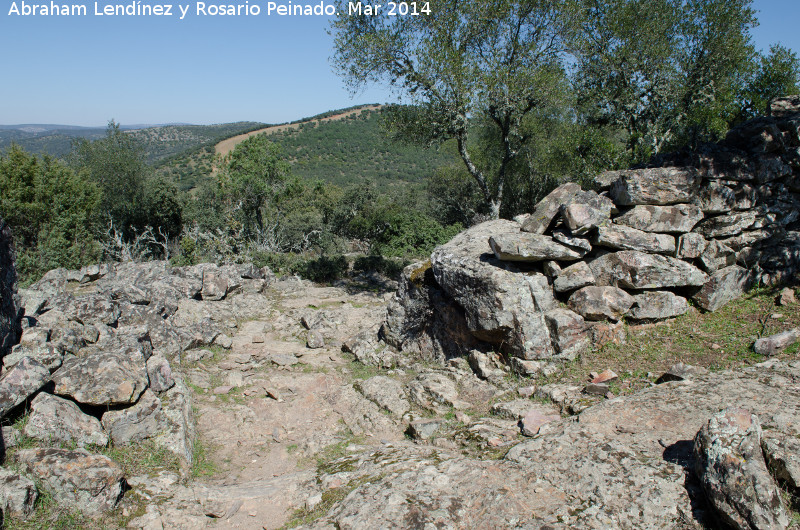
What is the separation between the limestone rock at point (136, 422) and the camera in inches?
241

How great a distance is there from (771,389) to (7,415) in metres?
8.89

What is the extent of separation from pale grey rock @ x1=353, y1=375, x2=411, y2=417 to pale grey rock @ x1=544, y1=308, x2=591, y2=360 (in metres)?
2.65

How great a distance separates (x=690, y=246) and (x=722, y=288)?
2.91 ft

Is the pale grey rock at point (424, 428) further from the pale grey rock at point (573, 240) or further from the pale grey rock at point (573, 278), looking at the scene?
the pale grey rock at point (573, 240)

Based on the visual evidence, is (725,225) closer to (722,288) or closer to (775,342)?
(722,288)

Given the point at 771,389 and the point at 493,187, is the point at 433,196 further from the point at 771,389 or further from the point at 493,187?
the point at 771,389

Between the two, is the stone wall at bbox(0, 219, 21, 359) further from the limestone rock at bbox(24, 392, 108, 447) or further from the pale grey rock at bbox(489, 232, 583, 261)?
the pale grey rock at bbox(489, 232, 583, 261)

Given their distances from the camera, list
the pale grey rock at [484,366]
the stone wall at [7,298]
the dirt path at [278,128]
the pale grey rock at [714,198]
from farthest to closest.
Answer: the dirt path at [278,128] → the pale grey rock at [714,198] → the pale grey rock at [484,366] → the stone wall at [7,298]

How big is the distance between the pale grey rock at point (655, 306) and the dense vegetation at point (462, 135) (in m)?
6.98

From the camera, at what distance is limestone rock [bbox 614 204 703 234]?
8703mm

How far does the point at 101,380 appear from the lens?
20.8 ft

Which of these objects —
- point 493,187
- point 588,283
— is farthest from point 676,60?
point 588,283

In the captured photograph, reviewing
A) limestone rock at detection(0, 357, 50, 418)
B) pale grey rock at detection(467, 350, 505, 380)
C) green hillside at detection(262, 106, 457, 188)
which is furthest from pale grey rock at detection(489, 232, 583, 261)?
green hillside at detection(262, 106, 457, 188)

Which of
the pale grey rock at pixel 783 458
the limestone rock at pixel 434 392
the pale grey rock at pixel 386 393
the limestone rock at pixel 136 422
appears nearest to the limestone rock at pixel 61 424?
the limestone rock at pixel 136 422
